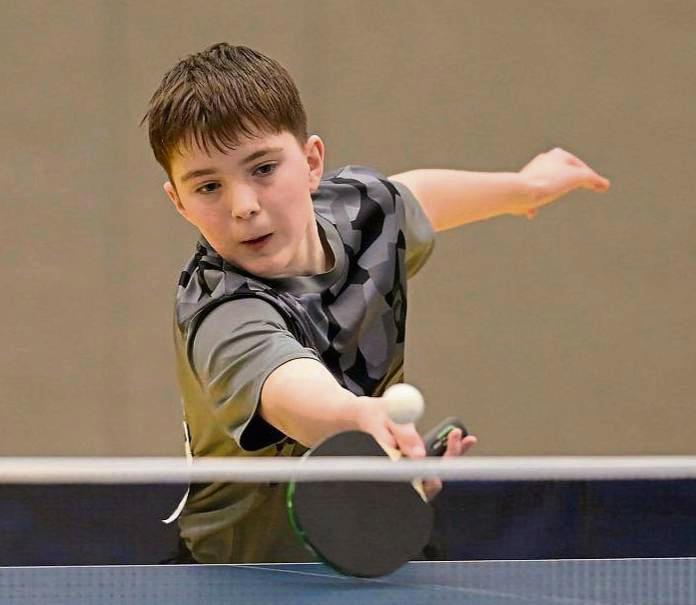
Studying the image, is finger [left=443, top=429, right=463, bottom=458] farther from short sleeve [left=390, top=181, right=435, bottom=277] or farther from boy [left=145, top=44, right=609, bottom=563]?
short sleeve [left=390, top=181, right=435, bottom=277]

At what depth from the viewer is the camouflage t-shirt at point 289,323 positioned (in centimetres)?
175

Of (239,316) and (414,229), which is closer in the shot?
(239,316)

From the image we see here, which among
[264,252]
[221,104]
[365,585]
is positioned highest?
[221,104]

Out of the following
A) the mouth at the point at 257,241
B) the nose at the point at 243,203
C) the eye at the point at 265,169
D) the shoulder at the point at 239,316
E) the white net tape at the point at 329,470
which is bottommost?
the white net tape at the point at 329,470

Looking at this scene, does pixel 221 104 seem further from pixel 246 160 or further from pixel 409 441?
pixel 409 441

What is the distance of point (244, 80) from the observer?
6.63ft

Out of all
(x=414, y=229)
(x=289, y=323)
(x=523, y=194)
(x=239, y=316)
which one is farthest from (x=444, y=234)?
(x=239, y=316)

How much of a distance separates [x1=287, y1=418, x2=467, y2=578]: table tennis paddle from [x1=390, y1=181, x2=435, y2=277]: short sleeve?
2.61 ft

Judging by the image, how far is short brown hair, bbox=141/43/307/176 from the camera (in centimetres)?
199

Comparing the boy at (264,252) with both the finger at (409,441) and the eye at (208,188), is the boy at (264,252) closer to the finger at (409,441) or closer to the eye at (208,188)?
the eye at (208,188)

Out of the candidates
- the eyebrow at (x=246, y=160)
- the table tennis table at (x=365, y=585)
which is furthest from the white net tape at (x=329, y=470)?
the eyebrow at (x=246, y=160)

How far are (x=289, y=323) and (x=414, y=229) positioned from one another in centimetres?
46

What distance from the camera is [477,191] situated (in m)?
2.36

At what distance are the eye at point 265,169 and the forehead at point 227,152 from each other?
0.03 meters
